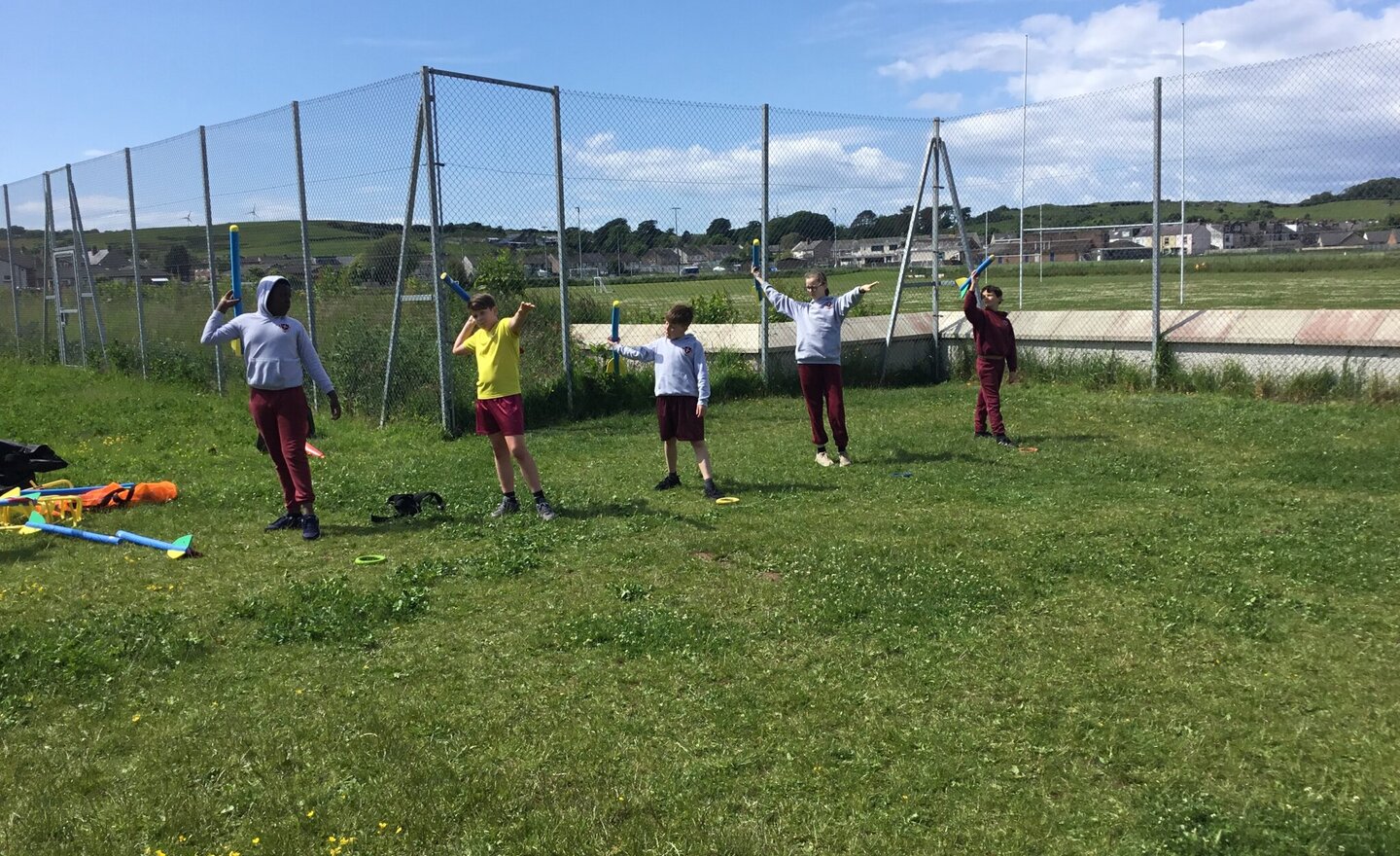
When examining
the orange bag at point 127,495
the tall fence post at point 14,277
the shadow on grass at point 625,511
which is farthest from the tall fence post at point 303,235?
the tall fence post at point 14,277

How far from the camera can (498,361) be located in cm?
812

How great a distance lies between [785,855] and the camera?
341cm

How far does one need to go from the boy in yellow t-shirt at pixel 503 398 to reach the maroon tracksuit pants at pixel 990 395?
4.71 m

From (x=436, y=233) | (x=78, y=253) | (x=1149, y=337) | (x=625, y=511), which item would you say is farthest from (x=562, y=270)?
(x=78, y=253)

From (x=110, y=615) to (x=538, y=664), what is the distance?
2.46 meters

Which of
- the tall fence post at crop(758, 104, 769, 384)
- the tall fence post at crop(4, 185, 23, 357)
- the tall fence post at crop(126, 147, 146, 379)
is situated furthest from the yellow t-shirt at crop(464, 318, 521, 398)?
the tall fence post at crop(4, 185, 23, 357)

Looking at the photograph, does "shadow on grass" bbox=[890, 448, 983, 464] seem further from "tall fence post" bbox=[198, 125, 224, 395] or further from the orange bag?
"tall fence post" bbox=[198, 125, 224, 395]

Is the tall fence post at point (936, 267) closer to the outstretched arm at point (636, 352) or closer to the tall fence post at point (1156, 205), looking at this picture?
the tall fence post at point (1156, 205)

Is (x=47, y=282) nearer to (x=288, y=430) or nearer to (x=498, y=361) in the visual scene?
(x=288, y=430)

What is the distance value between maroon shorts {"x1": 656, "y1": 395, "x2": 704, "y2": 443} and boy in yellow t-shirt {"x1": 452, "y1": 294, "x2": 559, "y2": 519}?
4.09 feet

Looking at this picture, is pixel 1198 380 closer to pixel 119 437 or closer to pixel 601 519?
pixel 601 519

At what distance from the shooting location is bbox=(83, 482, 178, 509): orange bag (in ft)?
27.5

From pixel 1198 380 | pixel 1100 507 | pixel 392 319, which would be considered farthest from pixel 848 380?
pixel 1100 507

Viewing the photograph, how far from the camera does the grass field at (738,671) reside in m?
3.64
